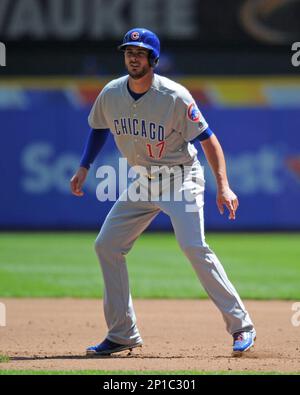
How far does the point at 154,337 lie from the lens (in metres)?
6.25

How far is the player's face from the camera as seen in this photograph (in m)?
5.24

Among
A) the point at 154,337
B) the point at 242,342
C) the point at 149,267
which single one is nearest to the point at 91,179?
the point at 149,267

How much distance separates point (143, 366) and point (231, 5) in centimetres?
1139

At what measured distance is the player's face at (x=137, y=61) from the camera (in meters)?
5.24

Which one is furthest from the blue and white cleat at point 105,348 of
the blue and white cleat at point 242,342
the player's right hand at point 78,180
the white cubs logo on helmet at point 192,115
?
the white cubs logo on helmet at point 192,115

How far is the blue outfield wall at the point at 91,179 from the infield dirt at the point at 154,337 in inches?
291

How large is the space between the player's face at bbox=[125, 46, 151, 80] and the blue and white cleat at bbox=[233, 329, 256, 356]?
1.56m

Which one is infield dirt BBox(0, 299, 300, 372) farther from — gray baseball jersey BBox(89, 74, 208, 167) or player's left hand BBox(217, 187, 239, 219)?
gray baseball jersey BBox(89, 74, 208, 167)

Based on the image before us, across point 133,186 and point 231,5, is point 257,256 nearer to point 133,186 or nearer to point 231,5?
point 231,5

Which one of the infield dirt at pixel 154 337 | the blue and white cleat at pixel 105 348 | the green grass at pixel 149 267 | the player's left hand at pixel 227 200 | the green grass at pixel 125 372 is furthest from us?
the green grass at pixel 149 267

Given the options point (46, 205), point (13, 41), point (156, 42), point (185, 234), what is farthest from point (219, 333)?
point (13, 41)

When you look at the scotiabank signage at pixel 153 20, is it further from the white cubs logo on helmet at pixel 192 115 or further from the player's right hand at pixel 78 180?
the white cubs logo on helmet at pixel 192 115

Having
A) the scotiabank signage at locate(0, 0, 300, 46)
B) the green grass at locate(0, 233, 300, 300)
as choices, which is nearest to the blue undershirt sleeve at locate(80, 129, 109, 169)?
the green grass at locate(0, 233, 300, 300)

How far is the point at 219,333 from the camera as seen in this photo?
646 cm
